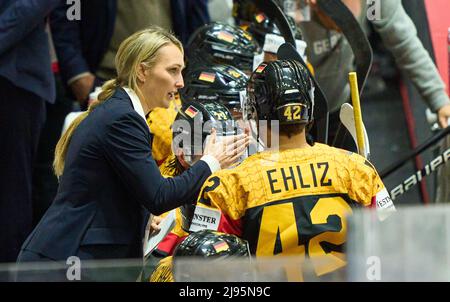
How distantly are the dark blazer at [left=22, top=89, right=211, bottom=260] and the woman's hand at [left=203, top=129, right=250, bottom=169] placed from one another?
0.07 meters

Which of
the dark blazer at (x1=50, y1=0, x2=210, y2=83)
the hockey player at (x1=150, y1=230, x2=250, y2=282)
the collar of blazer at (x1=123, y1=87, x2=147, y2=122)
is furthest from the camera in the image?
the dark blazer at (x1=50, y1=0, x2=210, y2=83)

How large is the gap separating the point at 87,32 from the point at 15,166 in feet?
2.83

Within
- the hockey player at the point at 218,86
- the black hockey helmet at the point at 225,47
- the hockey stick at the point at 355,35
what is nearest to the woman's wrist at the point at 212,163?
the hockey player at the point at 218,86

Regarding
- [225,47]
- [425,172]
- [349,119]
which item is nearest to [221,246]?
[349,119]

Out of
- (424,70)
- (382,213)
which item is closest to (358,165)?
(382,213)

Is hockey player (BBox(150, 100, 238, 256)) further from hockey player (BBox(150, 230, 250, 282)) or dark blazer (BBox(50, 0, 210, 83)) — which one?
dark blazer (BBox(50, 0, 210, 83))

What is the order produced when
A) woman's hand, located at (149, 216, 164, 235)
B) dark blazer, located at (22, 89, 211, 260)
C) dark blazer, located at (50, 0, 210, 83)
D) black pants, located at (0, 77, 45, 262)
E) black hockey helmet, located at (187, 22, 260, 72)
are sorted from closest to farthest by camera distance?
1. dark blazer, located at (22, 89, 211, 260)
2. woman's hand, located at (149, 216, 164, 235)
3. black hockey helmet, located at (187, 22, 260, 72)
4. black pants, located at (0, 77, 45, 262)
5. dark blazer, located at (50, 0, 210, 83)

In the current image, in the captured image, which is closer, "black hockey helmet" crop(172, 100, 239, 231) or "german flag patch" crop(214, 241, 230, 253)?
"german flag patch" crop(214, 241, 230, 253)

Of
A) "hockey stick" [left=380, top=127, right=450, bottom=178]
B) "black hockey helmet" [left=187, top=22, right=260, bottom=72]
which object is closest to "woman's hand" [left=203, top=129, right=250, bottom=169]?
"black hockey helmet" [left=187, top=22, right=260, bottom=72]

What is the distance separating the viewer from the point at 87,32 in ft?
18.6

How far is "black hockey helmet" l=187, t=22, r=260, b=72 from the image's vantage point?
4.96m

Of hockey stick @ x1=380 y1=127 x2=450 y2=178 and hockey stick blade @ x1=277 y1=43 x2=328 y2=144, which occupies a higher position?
hockey stick blade @ x1=277 y1=43 x2=328 y2=144

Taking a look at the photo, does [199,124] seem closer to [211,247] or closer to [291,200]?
[291,200]

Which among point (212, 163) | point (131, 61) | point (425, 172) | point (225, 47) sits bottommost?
point (425, 172)
